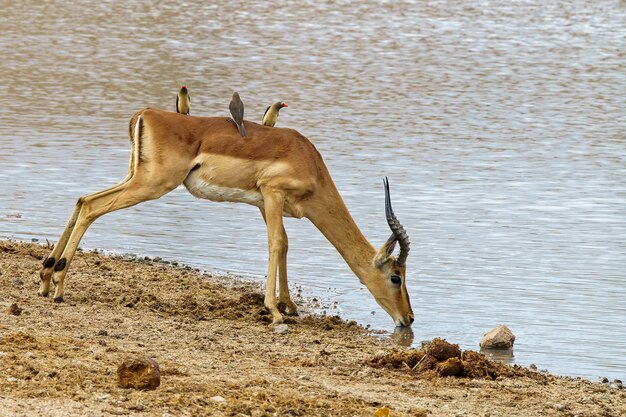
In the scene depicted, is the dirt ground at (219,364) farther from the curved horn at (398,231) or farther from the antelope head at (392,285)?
the curved horn at (398,231)

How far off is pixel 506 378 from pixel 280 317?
193 centimetres

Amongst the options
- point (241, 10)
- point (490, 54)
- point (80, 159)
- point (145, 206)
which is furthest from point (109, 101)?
point (241, 10)

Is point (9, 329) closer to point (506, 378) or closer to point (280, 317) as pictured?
point (280, 317)

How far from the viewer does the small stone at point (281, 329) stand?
9.38 meters

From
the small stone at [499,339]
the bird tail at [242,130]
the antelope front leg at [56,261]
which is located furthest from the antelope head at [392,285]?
the antelope front leg at [56,261]

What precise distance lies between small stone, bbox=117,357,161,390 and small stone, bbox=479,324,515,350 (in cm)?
331

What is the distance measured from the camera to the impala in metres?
9.62

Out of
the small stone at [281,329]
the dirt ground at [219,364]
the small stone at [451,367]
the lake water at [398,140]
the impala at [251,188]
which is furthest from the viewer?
the lake water at [398,140]

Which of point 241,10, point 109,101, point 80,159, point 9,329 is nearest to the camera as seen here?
point 9,329

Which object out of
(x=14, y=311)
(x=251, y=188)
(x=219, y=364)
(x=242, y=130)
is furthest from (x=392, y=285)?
(x=14, y=311)

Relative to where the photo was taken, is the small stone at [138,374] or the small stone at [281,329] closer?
the small stone at [138,374]

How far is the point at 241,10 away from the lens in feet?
122

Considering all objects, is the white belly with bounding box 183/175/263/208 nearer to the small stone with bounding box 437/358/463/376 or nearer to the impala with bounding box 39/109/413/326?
the impala with bounding box 39/109/413/326

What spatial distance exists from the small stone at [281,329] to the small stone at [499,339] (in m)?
1.39
